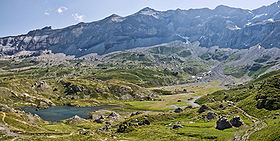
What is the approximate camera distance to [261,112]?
4813 inches

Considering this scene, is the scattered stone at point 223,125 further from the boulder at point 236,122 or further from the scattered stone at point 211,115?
the scattered stone at point 211,115

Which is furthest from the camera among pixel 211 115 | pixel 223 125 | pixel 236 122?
pixel 211 115

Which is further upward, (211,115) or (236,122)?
(236,122)

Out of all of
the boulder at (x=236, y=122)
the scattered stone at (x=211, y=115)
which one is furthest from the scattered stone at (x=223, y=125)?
the scattered stone at (x=211, y=115)

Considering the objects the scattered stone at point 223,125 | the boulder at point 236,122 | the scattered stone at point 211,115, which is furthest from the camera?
the scattered stone at point 211,115

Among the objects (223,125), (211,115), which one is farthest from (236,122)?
(211,115)

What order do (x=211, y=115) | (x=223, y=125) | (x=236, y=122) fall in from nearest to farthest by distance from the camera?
(x=223, y=125), (x=236, y=122), (x=211, y=115)

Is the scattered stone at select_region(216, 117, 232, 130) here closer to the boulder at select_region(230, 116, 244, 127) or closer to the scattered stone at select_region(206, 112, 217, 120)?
the boulder at select_region(230, 116, 244, 127)

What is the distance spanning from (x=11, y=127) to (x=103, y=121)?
7586cm

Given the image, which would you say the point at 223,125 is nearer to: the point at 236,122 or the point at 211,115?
the point at 236,122

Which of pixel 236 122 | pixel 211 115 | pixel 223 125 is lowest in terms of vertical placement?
pixel 211 115

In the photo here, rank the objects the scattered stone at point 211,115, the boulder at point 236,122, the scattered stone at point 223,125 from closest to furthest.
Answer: the scattered stone at point 223,125, the boulder at point 236,122, the scattered stone at point 211,115

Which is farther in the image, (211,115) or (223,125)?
(211,115)

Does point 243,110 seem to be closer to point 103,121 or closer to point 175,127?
point 175,127
